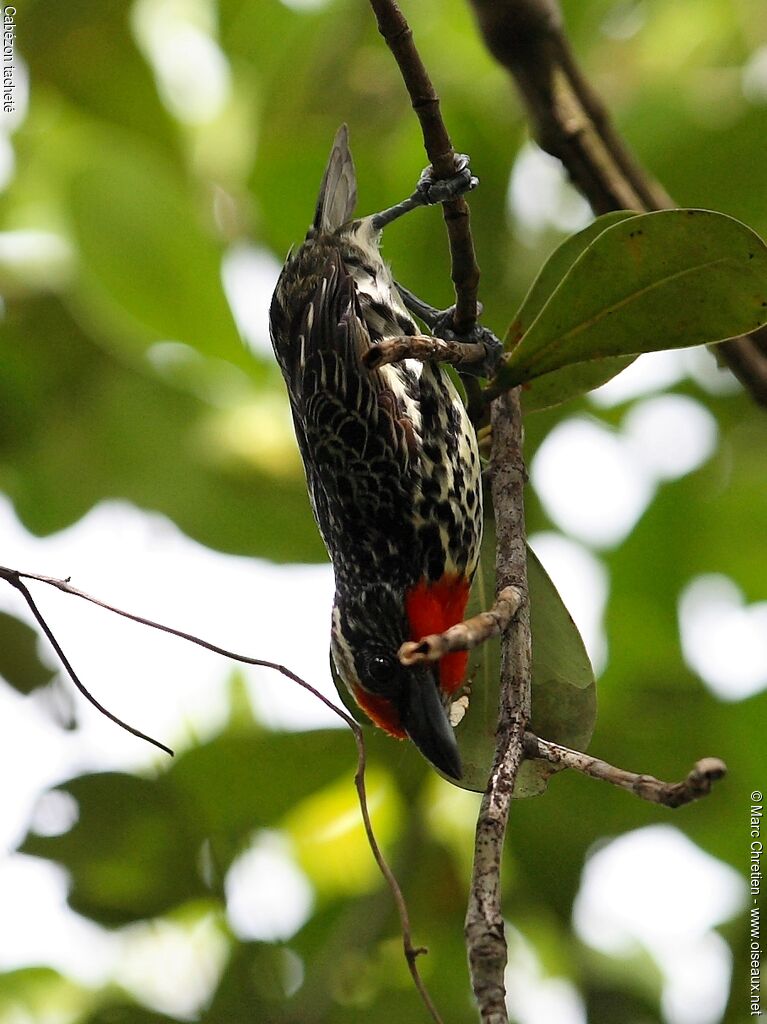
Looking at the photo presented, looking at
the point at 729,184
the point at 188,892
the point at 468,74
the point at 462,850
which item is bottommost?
the point at 188,892

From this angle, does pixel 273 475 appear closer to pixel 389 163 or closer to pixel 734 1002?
pixel 389 163

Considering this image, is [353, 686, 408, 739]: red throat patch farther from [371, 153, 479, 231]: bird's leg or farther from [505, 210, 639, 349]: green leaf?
[371, 153, 479, 231]: bird's leg

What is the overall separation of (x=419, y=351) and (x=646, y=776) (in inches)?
29.5

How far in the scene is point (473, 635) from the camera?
1.35m

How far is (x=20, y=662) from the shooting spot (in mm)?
2928

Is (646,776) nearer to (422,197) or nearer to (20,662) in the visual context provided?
(20,662)

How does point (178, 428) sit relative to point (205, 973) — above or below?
above

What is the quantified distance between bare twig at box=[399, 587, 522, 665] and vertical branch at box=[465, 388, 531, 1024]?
0.07 m

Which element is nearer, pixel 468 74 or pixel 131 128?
pixel 131 128

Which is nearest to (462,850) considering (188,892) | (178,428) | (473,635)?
(188,892)

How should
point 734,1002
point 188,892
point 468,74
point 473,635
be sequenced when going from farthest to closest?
point 468,74 → point 188,892 → point 734,1002 → point 473,635

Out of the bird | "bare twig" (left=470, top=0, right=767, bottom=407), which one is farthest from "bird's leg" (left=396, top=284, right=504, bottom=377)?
"bare twig" (left=470, top=0, right=767, bottom=407)

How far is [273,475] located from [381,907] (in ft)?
3.99

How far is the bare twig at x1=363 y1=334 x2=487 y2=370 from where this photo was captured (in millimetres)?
1646
